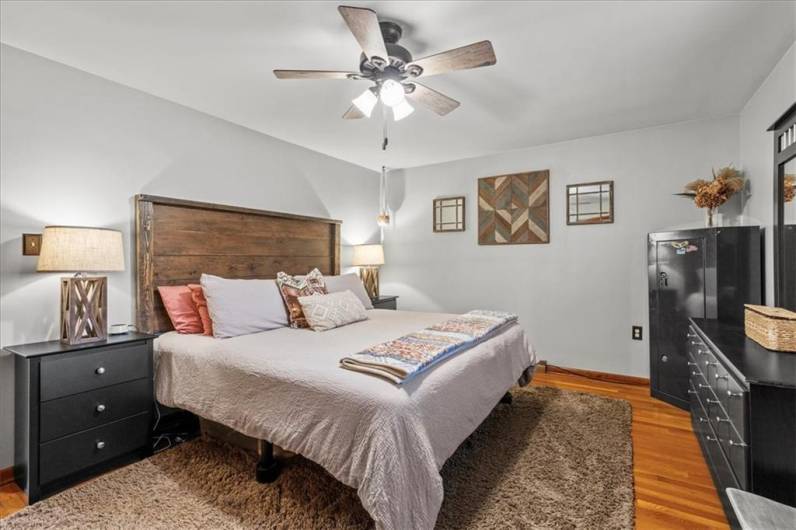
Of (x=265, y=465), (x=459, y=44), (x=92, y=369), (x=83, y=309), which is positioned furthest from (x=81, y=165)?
(x=459, y=44)

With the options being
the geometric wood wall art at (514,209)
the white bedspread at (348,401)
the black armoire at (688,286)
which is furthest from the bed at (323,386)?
the geometric wood wall art at (514,209)

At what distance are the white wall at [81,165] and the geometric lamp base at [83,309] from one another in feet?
0.62

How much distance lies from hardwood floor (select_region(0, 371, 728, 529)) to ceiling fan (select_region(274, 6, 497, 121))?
233 centimetres

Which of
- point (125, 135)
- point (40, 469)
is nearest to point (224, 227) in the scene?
point (125, 135)

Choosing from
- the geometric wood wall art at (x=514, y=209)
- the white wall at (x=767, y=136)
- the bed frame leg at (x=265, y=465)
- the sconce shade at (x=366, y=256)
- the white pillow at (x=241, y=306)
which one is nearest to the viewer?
the bed frame leg at (x=265, y=465)

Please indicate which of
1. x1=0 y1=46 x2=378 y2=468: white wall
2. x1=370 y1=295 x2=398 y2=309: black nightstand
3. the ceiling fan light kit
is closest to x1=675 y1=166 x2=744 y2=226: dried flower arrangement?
the ceiling fan light kit

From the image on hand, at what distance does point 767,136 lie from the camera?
259cm

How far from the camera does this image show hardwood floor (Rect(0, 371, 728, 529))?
1812 mm

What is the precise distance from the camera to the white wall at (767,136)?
7.50 ft

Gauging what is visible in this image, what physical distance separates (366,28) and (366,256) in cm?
306

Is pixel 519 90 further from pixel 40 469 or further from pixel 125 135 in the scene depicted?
pixel 40 469

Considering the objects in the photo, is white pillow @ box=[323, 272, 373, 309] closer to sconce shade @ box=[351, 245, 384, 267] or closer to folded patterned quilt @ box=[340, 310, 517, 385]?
sconce shade @ box=[351, 245, 384, 267]

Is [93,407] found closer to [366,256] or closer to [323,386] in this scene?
[323,386]

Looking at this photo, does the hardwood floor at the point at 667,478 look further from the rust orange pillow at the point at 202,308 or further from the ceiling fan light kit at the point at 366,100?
the ceiling fan light kit at the point at 366,100
